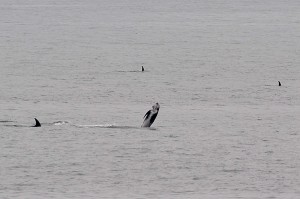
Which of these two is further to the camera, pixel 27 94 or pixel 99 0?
pixel 99 0

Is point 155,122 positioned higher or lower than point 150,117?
lower

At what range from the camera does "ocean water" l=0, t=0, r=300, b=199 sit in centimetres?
1480

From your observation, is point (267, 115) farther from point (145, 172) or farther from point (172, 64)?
point (172, 64)

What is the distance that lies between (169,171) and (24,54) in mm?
23696

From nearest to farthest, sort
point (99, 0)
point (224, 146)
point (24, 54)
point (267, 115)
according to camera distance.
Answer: point (224, 146)
point (267, 115)
point (24, 54)
point (99, 0)

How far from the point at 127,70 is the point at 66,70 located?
2092 mm

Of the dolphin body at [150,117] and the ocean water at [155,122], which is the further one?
the dolphin body at [150,117]

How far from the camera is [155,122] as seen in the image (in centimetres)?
2078

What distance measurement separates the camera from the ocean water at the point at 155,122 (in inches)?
583

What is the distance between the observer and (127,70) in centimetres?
3209

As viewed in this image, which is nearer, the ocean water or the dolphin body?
the ocean water

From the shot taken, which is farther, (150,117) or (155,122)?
(155,122)

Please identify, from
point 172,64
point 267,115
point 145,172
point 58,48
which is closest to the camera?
point 145,172

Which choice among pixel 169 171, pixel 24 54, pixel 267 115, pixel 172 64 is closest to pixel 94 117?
pixel 267 115
